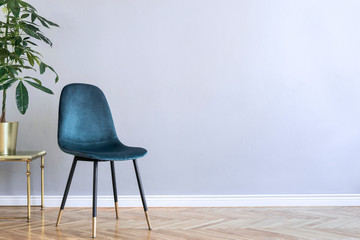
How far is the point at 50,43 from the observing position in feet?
10.3

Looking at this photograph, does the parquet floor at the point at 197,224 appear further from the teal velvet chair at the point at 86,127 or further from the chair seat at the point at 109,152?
the chair seat at the point at 109,152

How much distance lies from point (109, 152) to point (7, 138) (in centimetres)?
82

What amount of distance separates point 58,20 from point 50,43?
0.29 meters

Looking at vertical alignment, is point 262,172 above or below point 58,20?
below

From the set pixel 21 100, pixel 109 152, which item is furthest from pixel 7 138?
pixel 109 152

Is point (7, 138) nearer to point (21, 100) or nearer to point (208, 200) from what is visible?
point (21, 100)

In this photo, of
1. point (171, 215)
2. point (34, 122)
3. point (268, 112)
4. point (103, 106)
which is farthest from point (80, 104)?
point (268, 112)

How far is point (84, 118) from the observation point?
285cm

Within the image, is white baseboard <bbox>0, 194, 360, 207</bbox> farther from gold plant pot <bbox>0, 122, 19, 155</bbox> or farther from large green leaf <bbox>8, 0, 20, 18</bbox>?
large green leaf <bbox>8, 0, 20, 18</bbox>

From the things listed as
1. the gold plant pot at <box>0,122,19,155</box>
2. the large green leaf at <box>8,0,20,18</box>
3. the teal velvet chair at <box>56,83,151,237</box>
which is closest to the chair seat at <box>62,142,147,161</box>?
the teal velvet chair at <box>56,83,151,237</box>

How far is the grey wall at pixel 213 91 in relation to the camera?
3336 millimetres

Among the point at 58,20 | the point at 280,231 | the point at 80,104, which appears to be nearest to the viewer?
the point at 280,231

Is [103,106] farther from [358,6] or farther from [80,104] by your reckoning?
[358,6]

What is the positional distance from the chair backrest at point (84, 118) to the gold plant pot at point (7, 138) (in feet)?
1.63
